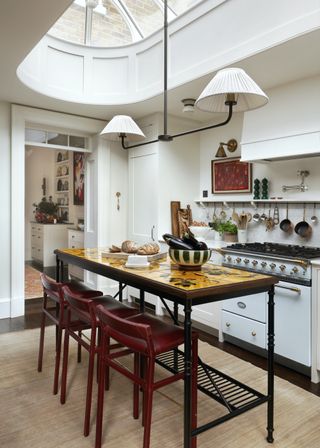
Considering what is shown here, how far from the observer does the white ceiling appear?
2266 millimetres

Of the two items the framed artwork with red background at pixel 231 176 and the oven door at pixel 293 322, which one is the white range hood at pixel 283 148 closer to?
the framed artwork with red background at pixel 231 176

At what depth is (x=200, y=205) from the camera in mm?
4785

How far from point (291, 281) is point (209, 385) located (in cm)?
105

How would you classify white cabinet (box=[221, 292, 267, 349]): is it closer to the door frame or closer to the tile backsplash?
the tile backsplash

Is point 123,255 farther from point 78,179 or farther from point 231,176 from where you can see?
point 78,179

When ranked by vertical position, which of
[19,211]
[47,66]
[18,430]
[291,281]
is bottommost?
[18,430]

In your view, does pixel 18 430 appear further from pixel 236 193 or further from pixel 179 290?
pixel 236 193

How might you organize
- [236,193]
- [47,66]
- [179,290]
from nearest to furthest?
[179,290], [47,66], [236,193]

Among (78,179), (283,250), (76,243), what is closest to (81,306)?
(283,250)

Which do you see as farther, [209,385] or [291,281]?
[291,281]

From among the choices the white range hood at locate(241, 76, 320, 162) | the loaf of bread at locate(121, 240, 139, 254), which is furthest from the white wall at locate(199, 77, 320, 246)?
the loaf of bread at locate(121, 240, 139, 254)

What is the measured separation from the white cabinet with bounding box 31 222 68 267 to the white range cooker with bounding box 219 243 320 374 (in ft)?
16.7

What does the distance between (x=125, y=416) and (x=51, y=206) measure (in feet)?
21.7

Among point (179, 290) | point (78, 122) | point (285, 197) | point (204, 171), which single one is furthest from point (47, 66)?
point (179, 290)
